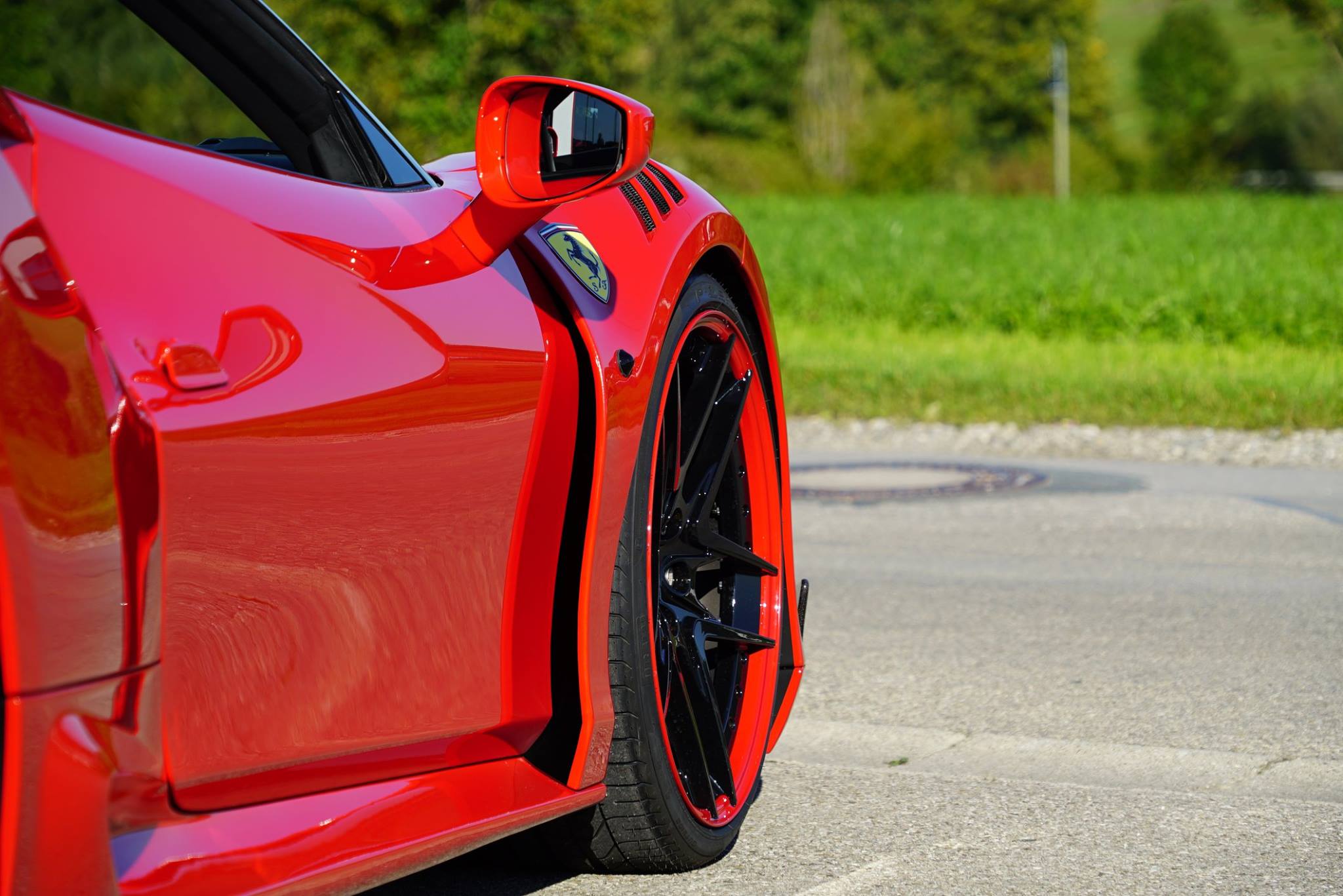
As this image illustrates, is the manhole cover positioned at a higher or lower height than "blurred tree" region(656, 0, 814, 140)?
lower

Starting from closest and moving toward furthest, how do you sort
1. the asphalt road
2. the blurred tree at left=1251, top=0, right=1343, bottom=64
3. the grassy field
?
the asphalt road, the grassy field, the blurred tree at left=1251, top=0, right=1343, bottom=64

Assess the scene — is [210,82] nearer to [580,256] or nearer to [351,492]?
[580,256]

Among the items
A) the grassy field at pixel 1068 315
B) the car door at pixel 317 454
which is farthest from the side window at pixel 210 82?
the grassy field at pixel 1068 315

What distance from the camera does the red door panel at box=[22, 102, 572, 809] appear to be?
1.69 metres

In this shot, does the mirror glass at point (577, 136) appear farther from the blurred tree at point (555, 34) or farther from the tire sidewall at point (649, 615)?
the blurred tree at point (555, 34)

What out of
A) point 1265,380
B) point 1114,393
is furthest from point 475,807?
point 1265,380

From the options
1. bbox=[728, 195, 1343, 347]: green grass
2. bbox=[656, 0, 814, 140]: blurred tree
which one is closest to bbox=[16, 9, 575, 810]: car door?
bbox=[728, 195, 1343, 347]: green grass

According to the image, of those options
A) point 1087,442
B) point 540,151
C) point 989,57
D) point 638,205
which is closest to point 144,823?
point 540,151

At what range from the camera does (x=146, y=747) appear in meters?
1.63

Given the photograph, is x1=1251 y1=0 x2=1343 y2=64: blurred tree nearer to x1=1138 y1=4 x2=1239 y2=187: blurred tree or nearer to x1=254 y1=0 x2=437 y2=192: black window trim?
x1=1138 y1=4 x2=1239 y2=187: blurred tree

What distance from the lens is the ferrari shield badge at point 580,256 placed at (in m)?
2.57

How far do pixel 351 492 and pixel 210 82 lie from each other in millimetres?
808

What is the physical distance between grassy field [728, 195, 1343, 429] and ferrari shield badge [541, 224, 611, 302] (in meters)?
8.19

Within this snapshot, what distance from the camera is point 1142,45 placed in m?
126
